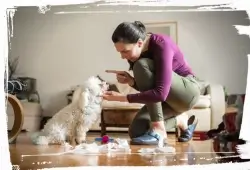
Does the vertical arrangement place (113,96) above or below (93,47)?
below

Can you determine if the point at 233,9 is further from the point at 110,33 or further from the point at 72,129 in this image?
the point at 72,129

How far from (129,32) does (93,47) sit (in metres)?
0.08

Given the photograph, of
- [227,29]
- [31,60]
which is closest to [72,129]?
[31,60]

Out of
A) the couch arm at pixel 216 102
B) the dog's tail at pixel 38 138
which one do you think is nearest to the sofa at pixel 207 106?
the couch arm at pixel 216 102

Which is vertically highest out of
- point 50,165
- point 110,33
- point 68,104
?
point 110,33

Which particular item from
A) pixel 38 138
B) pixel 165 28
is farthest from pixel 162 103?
pixel 38 138

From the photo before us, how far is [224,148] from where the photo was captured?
2.64 ft

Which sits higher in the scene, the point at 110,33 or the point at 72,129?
the point at 110,33

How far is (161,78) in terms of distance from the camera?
2.62ft

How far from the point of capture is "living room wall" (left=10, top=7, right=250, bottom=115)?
80cm

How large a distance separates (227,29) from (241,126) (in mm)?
206

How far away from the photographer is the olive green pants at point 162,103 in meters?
0.80

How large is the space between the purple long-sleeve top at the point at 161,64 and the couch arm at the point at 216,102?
0.06m

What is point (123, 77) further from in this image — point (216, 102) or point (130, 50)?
point (216, 102)
